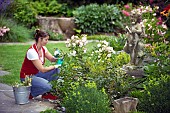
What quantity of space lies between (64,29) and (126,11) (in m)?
2.50

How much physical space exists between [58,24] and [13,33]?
98.3 inches

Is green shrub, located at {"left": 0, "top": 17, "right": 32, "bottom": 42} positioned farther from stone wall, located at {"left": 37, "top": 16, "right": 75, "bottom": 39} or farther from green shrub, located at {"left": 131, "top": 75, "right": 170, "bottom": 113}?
green shrub, located at {"left": 131, "top": 75, "right": 170, "bottom": 113}

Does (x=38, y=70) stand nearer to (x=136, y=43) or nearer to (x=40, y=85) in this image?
(x=40, y=85)

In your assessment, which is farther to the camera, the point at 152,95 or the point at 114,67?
the point at 114,67

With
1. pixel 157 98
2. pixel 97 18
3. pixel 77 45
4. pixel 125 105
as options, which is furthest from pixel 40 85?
pixel 97 18

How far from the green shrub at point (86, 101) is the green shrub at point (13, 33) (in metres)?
8.36

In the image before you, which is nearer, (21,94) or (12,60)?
(21,94)

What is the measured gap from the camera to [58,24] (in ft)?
48.6

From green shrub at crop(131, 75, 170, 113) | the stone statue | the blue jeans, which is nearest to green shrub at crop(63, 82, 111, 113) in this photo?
green shrub at crop(131, 75, 170, 113)

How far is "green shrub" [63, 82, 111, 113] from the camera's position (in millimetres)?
4273

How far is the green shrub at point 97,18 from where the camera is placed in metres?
15.0

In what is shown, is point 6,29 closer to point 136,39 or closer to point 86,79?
point 136,39

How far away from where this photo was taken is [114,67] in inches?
219

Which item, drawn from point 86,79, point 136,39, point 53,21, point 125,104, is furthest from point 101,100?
point 53,21
